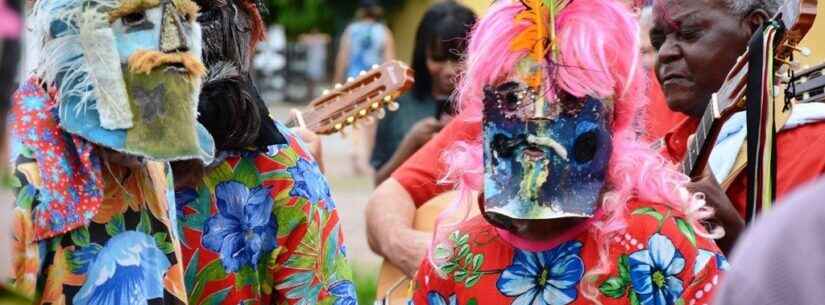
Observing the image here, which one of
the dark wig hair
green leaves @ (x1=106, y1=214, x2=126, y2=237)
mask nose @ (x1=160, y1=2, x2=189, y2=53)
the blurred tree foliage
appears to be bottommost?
the blurred tree foliage

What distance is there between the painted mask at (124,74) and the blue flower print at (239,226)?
0.39 metres

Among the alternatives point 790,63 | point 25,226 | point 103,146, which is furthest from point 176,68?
point 790,63

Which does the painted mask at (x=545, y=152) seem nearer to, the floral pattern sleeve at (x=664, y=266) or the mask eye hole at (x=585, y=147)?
the mask eye hole at (x=585, y=147)

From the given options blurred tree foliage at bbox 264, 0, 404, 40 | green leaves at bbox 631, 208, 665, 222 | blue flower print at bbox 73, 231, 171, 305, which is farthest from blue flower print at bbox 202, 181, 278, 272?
blurred tree foliage at bbox 264, 0, 404, 40

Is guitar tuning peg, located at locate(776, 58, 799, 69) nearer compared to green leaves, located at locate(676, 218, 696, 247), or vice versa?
green leaves, located at locate(676, 218, 696, 247)

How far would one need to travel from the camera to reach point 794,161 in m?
3.69

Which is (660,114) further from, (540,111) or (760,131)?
(540,111)

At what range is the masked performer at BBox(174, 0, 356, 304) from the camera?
11.4ft

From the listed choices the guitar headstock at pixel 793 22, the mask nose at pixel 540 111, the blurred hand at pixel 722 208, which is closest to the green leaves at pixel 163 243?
the mask nose at pixel 540 111

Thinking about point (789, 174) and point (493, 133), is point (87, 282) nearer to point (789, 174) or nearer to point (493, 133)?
point (493, 133)

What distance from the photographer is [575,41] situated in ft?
10.5

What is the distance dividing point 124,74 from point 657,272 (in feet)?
3.59

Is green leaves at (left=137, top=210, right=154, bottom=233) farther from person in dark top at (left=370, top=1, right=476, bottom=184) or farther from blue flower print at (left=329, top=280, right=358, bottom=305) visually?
person in dark top at (left=370, top=1, right=476, bottom=184)

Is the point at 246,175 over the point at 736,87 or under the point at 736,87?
under
